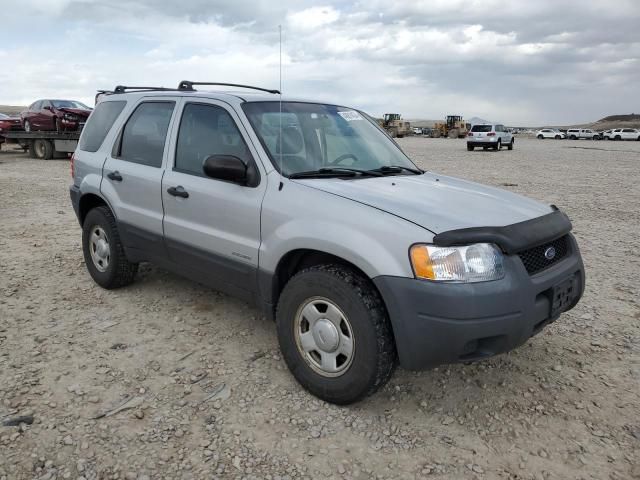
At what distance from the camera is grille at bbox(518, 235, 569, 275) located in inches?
114

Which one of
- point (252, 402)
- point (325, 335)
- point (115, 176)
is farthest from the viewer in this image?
point (115, 176)

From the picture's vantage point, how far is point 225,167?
Answer: 3262 mm

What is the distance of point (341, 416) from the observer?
301 cm

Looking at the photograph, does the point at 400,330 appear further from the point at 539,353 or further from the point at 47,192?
the point at 47,192

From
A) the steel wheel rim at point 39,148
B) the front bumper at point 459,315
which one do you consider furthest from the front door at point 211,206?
the steel wheel rim at point 39,148

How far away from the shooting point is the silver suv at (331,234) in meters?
2.66

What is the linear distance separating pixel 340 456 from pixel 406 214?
129 centimetres

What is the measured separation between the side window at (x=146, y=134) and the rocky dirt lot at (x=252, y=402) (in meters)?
1.27

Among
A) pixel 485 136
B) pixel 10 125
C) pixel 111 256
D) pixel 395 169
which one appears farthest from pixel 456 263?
pixel 485 136

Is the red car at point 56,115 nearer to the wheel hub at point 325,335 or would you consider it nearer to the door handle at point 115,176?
the door handle at point 115,176

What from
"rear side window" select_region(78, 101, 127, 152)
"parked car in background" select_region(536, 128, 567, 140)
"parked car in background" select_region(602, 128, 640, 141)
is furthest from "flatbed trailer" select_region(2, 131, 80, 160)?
"parked car in background" select_region(536, 128, 567, 140)

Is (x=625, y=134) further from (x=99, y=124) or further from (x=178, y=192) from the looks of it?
(x=178, y=192)

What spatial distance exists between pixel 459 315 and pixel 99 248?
141 inches

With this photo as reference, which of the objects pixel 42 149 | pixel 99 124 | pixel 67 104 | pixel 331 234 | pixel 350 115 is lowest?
pixel 42 149
